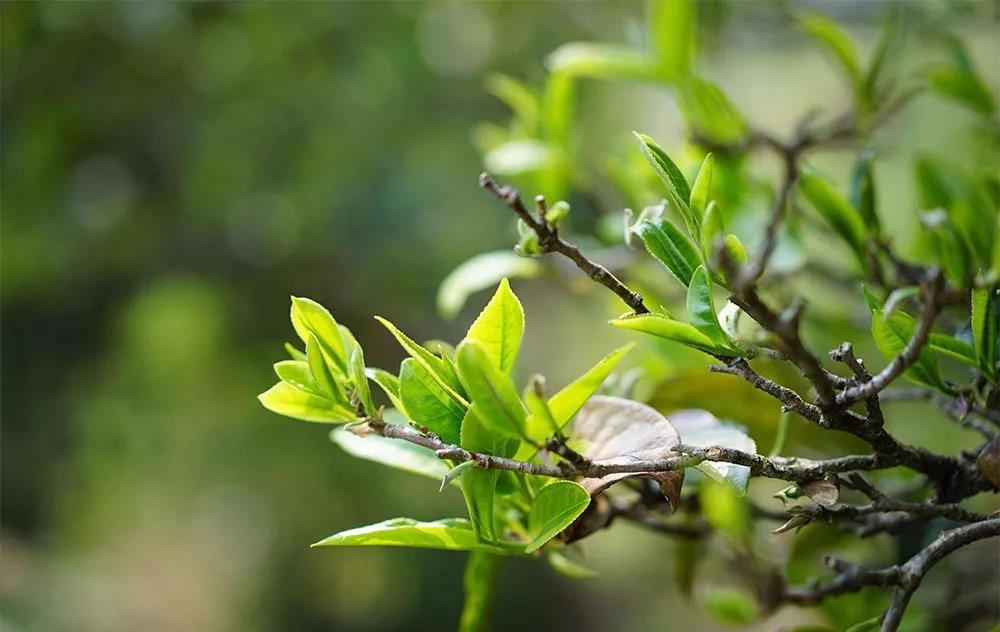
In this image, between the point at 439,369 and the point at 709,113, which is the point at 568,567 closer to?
the point at 439,369

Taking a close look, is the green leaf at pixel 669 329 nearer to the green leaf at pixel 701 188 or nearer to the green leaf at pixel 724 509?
the green leaf at pixel 701 188

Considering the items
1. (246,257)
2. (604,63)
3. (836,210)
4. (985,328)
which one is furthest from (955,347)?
(246,257)

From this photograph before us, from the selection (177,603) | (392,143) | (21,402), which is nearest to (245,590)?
(177,603)

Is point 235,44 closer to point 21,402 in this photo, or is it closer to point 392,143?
point 392,143

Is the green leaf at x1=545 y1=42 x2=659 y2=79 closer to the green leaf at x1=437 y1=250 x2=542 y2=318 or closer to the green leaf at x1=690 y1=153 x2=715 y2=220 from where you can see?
the green leaf at x1=437 y1=250 x2=542 y2=318

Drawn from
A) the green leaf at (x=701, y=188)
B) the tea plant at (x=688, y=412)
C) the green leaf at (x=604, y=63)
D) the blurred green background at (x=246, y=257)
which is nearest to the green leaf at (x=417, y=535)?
the tea plant at (x=688, y=412)
